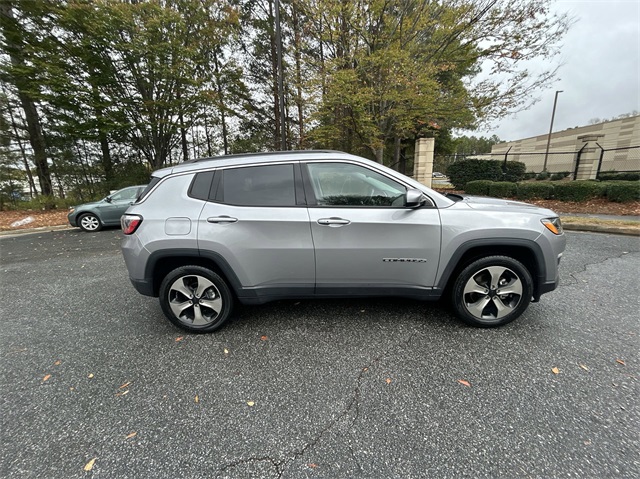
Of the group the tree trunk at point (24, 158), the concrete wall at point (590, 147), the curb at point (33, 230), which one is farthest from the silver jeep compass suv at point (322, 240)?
the tree trunk at point (24, 158)

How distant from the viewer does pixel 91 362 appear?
93.5 inches

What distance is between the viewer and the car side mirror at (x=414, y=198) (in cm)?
234

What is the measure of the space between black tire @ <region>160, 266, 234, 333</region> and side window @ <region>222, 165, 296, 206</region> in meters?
0.80

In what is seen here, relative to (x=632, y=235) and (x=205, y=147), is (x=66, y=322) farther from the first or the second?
(x=205, y=147)

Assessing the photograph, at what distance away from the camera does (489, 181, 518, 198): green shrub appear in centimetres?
1034

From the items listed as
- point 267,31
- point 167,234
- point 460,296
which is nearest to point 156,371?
point 167,234

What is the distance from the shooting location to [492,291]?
2613 millimetres

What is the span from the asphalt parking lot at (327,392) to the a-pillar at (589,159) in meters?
12.7

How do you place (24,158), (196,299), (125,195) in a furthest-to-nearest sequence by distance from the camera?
(24,158), (125,195), (196,299)

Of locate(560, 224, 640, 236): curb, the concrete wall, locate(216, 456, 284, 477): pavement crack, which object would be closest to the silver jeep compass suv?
locate(216, 456, 284, 477): pavement crack

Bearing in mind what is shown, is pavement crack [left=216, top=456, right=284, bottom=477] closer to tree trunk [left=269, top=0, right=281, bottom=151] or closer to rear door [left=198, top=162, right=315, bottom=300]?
rear door [left=198, top=162, right=315, bottom=300]

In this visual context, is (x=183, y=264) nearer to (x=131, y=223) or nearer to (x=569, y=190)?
(x=131, y=223)

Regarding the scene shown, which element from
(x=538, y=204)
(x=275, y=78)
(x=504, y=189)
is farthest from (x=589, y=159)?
(x=275, y=78)

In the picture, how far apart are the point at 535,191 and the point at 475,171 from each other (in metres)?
4.02
